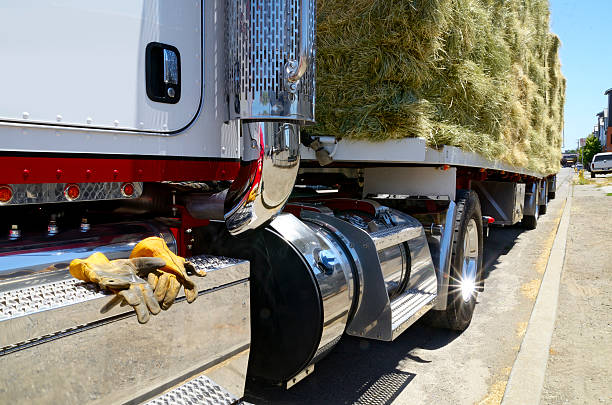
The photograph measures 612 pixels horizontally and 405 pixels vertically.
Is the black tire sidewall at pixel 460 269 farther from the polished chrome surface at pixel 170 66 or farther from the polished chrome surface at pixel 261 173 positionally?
the polished chrome surface at pixel 170 66

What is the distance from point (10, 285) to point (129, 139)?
1.92 ft

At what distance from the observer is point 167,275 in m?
1.67

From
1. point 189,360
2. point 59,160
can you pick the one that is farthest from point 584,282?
point 59,160

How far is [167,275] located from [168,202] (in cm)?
64

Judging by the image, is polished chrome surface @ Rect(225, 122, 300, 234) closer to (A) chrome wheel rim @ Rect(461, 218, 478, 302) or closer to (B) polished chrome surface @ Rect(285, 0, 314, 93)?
(B) polished chrome surface @ Rect(285, 0, 314, 93)

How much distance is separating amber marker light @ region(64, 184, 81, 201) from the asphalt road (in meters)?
1.91

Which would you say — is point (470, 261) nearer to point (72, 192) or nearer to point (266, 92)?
point (266, 92)

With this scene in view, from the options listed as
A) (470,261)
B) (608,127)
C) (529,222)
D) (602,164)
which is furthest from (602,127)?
(470,261)

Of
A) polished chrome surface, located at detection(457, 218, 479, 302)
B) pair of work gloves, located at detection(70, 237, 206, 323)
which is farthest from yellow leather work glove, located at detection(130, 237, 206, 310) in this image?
polished chrome surface, located at detection(457, 218, 479, 302)

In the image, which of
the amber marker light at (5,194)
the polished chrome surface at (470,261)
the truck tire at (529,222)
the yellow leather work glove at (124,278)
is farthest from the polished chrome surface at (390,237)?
the truck tire at (529,222)

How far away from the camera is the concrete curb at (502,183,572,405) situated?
10.5 feet

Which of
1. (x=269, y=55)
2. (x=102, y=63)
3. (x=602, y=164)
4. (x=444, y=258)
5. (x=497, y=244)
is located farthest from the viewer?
(x=602, y=164)

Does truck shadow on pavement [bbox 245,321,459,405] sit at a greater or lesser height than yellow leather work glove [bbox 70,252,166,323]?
lesser

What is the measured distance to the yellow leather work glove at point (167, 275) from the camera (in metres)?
1.63
